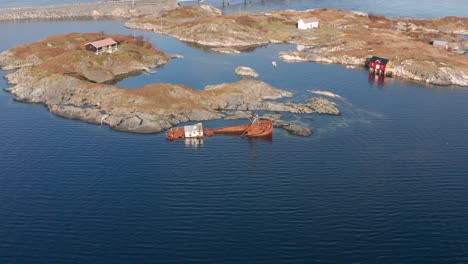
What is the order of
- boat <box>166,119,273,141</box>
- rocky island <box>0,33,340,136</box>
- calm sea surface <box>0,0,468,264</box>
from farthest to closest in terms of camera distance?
1. rocky island <box>0,33,340,136</box>
2. boat <box>166,119,273,141</box>
3. calm sea surface <box>0,0,468,264</box>

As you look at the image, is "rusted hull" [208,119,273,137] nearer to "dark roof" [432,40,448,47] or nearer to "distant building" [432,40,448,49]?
"distant building" [432,40,448,49]

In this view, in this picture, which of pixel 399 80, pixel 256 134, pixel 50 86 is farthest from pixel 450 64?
pixel 50 86

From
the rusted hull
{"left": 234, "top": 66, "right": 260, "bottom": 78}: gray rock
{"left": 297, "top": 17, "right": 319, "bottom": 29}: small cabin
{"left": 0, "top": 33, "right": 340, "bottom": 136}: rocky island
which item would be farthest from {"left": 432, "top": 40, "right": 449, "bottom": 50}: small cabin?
the rusted hull

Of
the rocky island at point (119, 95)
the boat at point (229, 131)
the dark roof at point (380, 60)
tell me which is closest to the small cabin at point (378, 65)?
the dark roof at point (380, 60)

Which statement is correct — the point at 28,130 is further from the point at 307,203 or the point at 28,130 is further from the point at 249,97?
the point at 307,203

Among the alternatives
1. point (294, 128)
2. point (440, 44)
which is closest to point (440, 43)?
point (440, 44)
